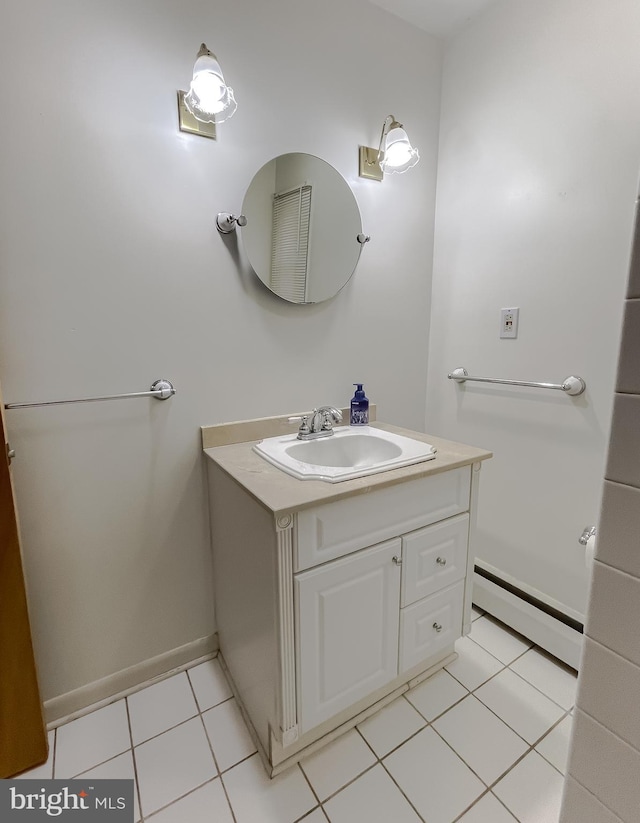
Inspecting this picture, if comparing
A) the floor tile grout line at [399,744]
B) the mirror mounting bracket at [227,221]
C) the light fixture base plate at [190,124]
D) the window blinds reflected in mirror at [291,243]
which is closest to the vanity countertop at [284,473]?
the window blinds reflected in mirror at [291,243]

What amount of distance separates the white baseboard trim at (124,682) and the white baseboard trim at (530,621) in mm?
1077

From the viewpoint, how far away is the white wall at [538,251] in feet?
3.83

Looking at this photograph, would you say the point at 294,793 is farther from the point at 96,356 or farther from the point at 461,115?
the point at 461,115

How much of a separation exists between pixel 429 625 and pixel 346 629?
352 mm

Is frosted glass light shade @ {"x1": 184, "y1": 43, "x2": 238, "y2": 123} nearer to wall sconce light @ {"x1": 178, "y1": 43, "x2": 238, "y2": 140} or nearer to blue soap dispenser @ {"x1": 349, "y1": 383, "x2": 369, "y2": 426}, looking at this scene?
wall sconce light @ {"x1": 178, "y1": 43, "x2": 238, "y2": 140}

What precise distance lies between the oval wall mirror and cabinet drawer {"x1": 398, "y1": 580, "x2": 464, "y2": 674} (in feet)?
3.51

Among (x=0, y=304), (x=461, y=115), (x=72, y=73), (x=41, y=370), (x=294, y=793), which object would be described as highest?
(x=461, y=115)

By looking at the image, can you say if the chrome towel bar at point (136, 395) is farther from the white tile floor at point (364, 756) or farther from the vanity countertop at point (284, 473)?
the white tile floor at point (364, 756)

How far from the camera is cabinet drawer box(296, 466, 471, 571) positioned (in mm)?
978

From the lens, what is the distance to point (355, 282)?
1539 millimetres

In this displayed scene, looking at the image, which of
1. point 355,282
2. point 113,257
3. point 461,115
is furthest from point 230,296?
point 461,115

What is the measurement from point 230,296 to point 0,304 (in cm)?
60

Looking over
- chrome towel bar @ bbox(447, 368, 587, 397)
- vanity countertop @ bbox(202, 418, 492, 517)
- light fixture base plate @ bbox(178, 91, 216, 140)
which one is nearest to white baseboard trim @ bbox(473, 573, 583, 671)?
vanity countertop @ bbox(202, 418, 492, 517)

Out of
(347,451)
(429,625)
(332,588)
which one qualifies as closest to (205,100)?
(347,451)
